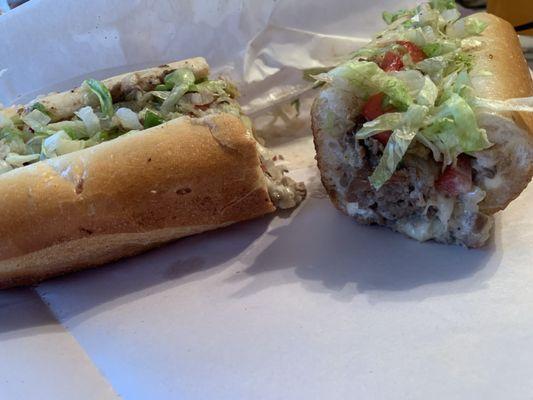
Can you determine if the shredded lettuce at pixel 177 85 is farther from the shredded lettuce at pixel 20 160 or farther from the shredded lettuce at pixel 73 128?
the shredded lettuce at pixel 20 160

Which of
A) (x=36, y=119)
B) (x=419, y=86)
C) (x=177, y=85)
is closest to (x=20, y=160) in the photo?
(x=36, y=119)

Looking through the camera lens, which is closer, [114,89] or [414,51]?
[414,51]

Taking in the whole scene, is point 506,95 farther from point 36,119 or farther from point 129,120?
point 36,119

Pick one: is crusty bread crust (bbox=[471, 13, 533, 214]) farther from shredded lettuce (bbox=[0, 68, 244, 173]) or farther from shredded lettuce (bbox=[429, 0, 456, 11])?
shredded lettuce (bbox=[0, 68, 244, 173])

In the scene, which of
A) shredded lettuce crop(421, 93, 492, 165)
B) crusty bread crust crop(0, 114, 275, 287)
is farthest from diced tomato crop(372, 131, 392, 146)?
crusty bread crust crop(0, 114, 275, 287)

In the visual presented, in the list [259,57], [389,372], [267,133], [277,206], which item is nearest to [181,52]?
[259,57]

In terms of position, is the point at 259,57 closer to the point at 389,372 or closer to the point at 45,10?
the point at 45,10

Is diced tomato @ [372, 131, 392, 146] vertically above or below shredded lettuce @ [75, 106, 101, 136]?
below
